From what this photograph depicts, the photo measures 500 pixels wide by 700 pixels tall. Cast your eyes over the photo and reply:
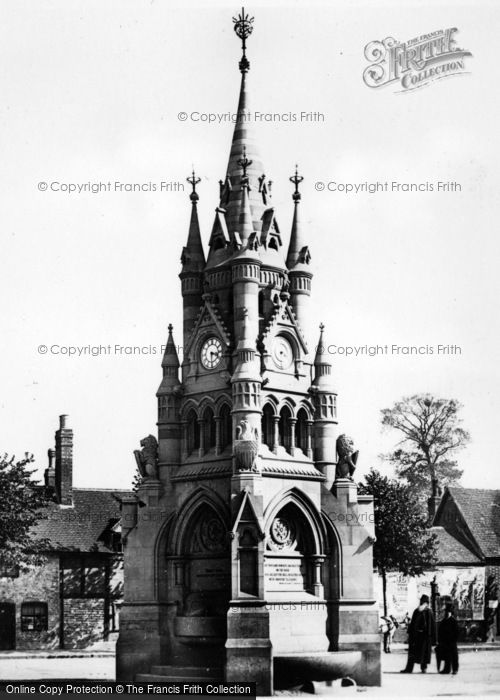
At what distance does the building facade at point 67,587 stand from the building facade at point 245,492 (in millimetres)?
18611

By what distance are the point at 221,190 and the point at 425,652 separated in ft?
50.3

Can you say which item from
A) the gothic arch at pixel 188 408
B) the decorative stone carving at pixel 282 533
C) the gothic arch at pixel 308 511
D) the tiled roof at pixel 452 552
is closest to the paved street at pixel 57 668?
the decorative stone carving at pixel 282 533

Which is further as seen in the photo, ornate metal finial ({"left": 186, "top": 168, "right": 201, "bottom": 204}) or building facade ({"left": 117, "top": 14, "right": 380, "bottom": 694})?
ornate metal finial ({"left": 186, "top": 168, "right": 201, "bottom": 204})

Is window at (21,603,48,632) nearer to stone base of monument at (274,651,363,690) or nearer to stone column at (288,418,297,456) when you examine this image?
stone base of monument at (274,651,363,690)

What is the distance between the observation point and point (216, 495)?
32.8m

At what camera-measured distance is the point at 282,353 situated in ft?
112

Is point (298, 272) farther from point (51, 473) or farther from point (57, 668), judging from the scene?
point (51, 473)

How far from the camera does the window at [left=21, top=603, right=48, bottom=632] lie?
52.4 m

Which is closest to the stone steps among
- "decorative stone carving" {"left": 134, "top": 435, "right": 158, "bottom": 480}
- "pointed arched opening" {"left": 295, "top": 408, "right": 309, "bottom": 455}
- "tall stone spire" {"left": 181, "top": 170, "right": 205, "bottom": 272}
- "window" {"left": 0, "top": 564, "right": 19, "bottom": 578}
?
"decorative stone carving" {"left": 134, "top": 435, "right": 158, "bottom": 480}

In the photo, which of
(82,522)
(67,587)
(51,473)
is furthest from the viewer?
(51,473)

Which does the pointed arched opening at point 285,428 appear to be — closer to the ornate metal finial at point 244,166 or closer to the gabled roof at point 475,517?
the ornate metal finial at point 244,166

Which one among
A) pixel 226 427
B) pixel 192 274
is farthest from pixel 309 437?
pixel 192 274

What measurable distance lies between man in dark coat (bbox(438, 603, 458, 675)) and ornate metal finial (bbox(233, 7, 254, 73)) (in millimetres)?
17732

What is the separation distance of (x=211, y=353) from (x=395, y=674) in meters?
11.3
